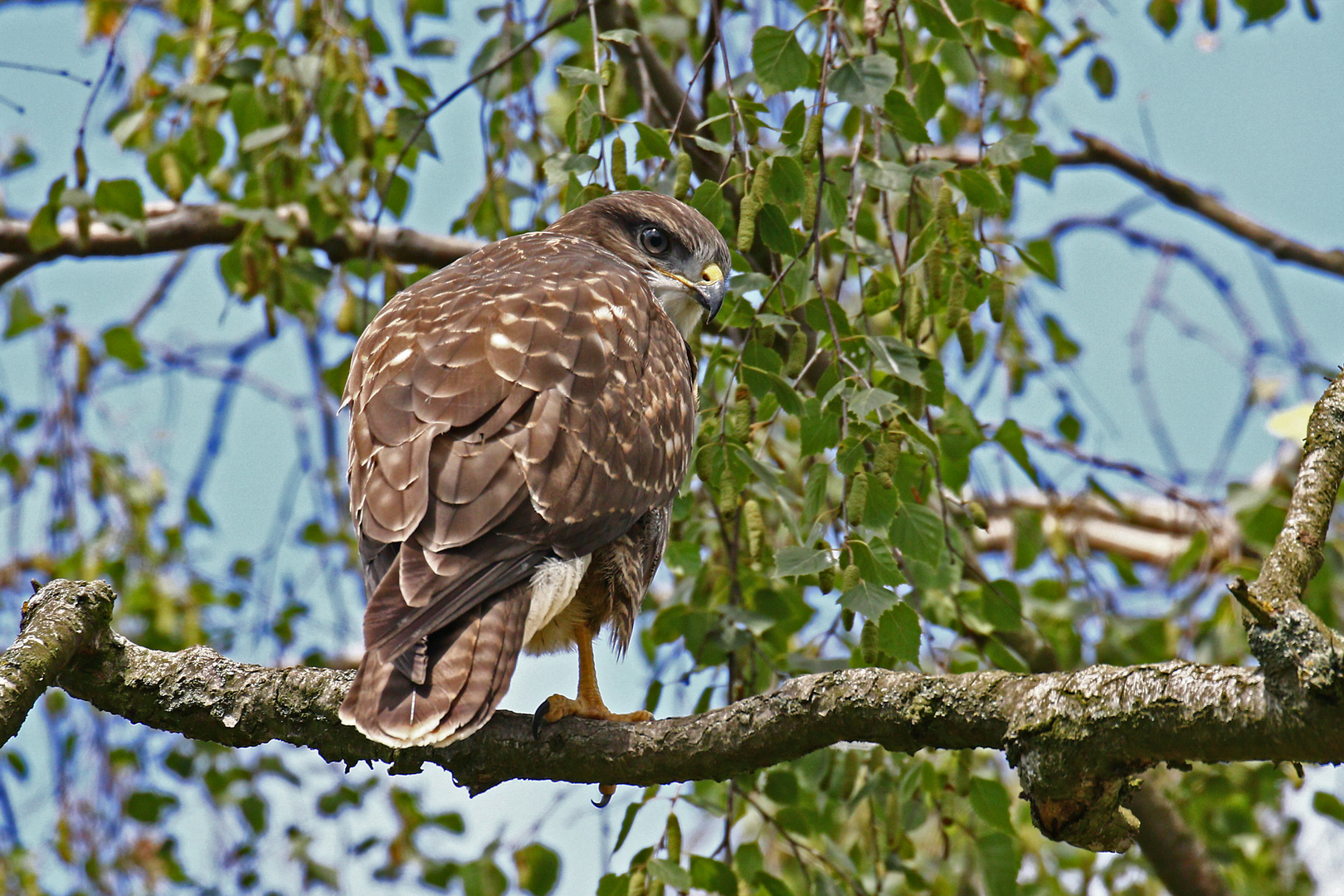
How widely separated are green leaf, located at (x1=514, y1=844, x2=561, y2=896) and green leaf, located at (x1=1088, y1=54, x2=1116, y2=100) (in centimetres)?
299

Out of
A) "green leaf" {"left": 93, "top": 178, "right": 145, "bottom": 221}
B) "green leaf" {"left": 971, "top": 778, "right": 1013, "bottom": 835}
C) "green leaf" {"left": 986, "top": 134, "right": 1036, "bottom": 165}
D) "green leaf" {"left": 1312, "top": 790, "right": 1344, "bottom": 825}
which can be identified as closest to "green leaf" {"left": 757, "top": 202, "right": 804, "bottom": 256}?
"green leaf" {"left": 986, "top": 134, "right": 1036, "bottom": 165}

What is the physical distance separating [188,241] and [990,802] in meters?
3.35

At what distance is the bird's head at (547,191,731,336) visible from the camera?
3705mm

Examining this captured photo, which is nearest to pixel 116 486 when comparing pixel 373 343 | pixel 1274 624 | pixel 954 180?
pixel 373 343

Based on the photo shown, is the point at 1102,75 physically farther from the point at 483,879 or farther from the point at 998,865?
the point at 483,879

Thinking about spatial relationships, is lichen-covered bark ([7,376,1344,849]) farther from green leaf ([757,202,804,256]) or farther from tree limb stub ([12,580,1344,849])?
green leaf ([757,202,804,256])

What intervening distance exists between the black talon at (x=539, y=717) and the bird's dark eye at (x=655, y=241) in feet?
5.88

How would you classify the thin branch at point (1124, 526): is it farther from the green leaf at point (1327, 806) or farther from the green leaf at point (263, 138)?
the green leaf at point (263, 138)

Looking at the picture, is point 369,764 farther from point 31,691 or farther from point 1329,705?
point 1329,705

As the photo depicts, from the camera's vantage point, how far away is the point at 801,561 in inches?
96.8

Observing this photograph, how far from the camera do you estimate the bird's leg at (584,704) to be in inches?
97.0

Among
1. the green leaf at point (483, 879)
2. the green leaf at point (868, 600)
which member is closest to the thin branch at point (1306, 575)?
the green leaf at point (868, 600)

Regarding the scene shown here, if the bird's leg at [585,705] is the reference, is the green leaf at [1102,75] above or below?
above

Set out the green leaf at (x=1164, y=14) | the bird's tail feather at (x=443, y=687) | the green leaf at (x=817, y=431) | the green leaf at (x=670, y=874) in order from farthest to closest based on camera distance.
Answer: the green leaf at (x=1164, y=14), the green leaf at (x=817, y=431), the green leaf at (x=670, y=874), the bird's tail feather at (x=443, y=687)
